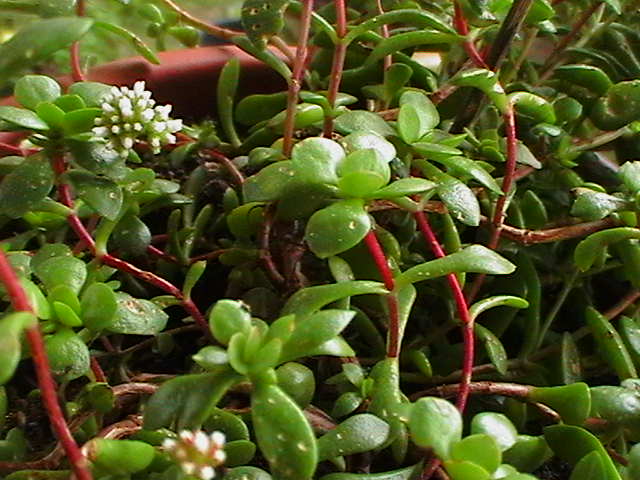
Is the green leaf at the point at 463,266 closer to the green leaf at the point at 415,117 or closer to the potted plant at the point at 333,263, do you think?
the potted plant at the point at 333,263

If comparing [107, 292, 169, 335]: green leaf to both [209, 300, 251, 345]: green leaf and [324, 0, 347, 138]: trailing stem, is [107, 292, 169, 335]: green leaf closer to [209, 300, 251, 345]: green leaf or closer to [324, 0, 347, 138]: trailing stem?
[209, 300, 251, 345]: green leaf

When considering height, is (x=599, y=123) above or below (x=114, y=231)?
above

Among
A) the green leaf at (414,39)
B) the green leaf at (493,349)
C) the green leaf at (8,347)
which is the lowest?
the green leaf at (493,349)

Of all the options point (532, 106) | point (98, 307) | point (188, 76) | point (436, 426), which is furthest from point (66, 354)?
point (188, 76)

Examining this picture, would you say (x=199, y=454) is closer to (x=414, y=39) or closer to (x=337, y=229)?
(x=337, y=229)

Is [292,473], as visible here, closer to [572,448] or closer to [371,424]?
[371,424]

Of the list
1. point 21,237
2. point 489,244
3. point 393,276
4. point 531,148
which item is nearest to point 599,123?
point 531,148

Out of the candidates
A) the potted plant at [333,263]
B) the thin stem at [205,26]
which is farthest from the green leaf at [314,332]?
the thin stem at [205,26]

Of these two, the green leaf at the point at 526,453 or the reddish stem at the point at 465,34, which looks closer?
the green leaf at the point at 526,453
